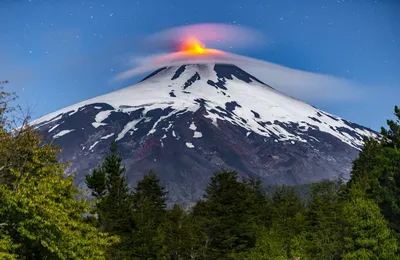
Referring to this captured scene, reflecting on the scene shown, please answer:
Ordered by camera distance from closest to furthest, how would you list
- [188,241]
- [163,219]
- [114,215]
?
1. [114,215]
2. [188,241]
3. [163,219]

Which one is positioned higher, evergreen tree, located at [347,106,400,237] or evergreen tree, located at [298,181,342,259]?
evergreen tree, located at [347,106,400,237]

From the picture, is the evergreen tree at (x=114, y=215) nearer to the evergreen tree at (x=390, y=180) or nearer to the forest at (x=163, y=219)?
the forest at (x=163, y=219)

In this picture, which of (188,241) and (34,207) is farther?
(188,241)

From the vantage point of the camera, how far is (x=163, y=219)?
7450 centimetres

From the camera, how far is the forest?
2508cm

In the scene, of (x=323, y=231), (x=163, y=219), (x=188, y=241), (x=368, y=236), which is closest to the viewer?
(x=368, y=236)

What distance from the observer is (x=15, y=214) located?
80.5 ft

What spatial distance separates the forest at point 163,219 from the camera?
25078 mm

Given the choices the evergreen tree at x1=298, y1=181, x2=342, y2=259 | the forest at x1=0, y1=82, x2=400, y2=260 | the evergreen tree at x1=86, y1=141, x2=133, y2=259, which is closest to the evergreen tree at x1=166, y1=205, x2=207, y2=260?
the forest at x1=0, y1=82, x2=400, y2=260

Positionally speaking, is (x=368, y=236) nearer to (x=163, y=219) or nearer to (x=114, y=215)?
(x=114, y=215)

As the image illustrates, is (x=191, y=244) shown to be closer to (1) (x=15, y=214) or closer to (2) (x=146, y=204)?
(2) (x=146, y=204)

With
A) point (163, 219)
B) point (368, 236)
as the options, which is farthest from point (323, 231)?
point (163, 219)

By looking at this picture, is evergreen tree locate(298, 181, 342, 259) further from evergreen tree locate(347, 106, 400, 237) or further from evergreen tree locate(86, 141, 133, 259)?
evergreen tree locate(86, 141, 133, 259)

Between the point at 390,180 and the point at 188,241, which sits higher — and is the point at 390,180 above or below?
above
